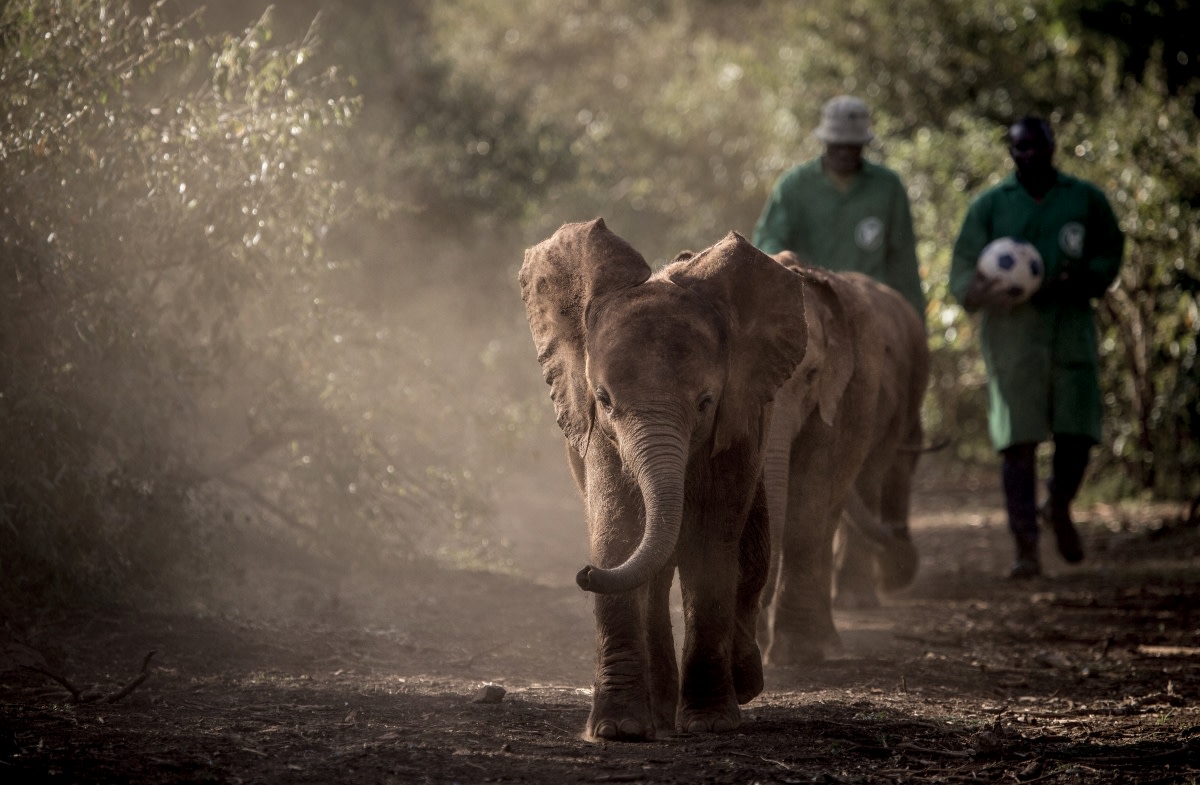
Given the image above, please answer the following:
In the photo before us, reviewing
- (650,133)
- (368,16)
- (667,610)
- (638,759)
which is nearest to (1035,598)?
(667,610)

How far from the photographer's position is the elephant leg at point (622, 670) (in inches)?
207

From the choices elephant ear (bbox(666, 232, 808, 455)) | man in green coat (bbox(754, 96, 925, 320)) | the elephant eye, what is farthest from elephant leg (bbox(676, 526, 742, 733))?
man in green coat (bbox(754, 96, 925, 320))

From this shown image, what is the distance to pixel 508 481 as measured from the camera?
13.4m

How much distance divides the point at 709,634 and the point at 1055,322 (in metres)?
5.45

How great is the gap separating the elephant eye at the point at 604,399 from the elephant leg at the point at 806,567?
2086mm

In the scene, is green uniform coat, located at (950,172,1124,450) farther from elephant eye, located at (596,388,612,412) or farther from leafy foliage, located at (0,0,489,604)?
elephant eye, located at (596,388,612,412)

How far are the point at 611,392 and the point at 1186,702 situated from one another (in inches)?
118

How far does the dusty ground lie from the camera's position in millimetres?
4867

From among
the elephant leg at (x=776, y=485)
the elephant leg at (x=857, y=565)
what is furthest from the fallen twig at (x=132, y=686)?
the elephant leg at (x=857, y=565)

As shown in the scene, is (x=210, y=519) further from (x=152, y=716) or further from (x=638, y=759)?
(x=638, y=759)

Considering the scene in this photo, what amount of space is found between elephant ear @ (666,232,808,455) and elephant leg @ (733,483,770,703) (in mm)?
370

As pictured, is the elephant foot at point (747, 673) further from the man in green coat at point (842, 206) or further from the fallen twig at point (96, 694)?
the man in green coat at point (842, 206)

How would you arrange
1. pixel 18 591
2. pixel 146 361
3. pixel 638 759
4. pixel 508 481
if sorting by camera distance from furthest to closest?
1. pixel 508 481
2. pixel 146 361
3. pixel 18 591
4. pixel 638 759

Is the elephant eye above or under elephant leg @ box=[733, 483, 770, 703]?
above
